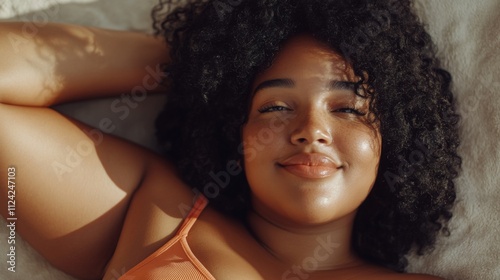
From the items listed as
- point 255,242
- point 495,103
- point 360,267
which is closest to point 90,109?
point 255,242

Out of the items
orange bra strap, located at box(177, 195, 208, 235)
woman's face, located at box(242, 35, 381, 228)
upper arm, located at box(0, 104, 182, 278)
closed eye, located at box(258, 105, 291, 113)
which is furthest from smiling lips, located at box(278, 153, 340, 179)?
upper arm, located at box(0, 104, 182, 278)

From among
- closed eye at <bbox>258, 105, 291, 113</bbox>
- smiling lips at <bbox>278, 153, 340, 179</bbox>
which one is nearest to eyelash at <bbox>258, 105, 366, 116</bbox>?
closed eye at <bbox>258, 105, 291, 113</bbox>

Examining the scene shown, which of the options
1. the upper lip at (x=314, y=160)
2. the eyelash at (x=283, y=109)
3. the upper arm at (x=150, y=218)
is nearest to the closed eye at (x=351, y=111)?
the eyelash at (x=283, y=109)

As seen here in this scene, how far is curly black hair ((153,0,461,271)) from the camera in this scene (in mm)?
1373

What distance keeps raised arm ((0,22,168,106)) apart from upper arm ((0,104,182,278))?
4 centimetres

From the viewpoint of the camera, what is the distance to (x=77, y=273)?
4.79 ft

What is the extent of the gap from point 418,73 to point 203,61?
1.47 feet

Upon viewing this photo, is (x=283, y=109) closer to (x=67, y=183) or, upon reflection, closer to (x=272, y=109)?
(x=272, y=109)

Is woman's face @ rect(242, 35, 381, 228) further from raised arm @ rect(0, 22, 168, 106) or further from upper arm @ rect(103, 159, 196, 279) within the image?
raised arm @ rect(0, 22, 168, 106)

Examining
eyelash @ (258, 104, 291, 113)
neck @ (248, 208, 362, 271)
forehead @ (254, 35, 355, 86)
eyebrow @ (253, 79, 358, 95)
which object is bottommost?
neck @ (248, 208, 362, 271)

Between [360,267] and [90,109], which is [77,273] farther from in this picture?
[360,267]

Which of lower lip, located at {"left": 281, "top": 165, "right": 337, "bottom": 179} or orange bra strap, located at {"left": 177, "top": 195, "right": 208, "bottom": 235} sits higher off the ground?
lower lip, located at {"left": 281, "top": 165, "right": 337, "bottom": 179}

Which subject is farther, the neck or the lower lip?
the neck

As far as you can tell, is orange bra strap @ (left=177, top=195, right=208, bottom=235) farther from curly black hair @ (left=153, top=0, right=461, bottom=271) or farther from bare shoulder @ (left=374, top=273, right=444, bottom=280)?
bare shoulder @ (left=374, top=273, right=444, bottom=280)
